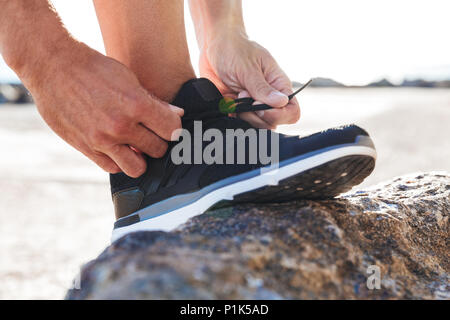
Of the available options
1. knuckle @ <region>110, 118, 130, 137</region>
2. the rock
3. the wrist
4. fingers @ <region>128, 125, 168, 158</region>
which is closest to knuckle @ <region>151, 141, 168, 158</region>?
fingers @ <region>128, 125, 168, 158</region>

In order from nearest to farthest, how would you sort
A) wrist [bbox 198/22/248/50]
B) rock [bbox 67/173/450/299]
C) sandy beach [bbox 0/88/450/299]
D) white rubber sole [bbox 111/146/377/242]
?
rock [bbox 67/173/450/299] < white rubber sole [bbox 111/146/377/242] < wrist [bbox 198/22/248/50] < sandy beach [bbox 0/88/450/299]

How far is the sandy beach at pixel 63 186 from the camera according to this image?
2.36 metres

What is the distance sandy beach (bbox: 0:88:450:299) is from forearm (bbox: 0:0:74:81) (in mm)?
586

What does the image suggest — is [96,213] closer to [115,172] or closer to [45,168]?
[45,168]

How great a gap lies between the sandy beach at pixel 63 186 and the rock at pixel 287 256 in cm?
17

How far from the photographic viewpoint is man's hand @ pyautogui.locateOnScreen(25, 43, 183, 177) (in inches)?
43.9

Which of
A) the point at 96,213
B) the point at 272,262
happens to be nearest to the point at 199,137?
the point at 272,262

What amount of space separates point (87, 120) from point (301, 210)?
0.58 meters

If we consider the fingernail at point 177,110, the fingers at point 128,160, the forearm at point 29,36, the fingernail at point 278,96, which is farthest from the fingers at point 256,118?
the forearm at point 29,36

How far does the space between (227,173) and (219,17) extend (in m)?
0.87

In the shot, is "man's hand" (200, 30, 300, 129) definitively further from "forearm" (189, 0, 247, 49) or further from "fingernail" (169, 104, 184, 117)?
"fingernail" (169, 104, 184, 117)

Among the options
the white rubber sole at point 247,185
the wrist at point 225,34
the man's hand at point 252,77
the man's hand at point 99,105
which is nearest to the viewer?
the white rubber sole at point 247,185

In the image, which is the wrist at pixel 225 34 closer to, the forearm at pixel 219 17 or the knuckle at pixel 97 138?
the forearm at pixel 219 17

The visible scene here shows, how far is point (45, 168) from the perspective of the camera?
4.62 metres
